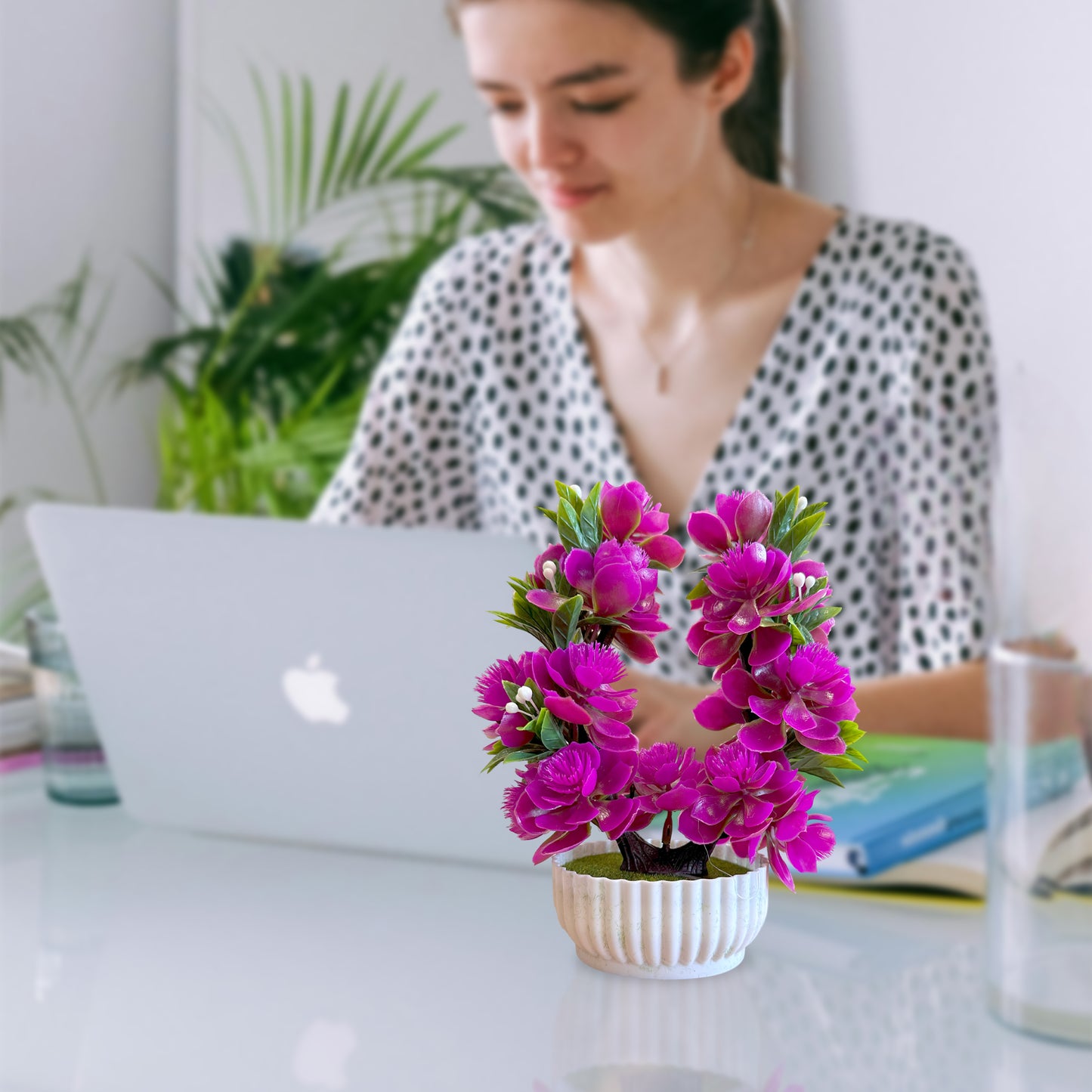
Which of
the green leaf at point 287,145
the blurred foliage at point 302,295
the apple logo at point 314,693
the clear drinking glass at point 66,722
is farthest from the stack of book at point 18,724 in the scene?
the green leaf at point 287,145

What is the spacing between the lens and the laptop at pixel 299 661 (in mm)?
781

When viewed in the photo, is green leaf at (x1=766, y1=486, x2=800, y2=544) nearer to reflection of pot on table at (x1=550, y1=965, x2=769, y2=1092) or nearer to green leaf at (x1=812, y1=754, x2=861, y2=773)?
green leaf at (x1=812, y1=754, x2=861, y2=773)

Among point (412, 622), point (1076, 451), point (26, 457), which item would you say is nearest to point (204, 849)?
point (412, 622)

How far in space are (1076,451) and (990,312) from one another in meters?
0.28

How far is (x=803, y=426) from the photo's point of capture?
1.62 metres

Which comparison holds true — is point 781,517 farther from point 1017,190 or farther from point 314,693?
point 1017,190

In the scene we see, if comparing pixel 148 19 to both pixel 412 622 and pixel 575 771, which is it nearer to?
pixel 412 622

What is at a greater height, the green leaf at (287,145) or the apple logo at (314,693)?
the green leaf at (287,145)

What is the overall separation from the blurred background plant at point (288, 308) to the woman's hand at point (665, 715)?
4.83ft

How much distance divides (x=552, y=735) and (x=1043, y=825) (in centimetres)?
24

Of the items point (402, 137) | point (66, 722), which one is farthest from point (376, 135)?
point (66, 722)

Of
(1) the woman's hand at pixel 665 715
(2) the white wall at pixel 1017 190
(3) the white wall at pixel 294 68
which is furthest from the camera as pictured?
(3) the white wall at pixel 294 68

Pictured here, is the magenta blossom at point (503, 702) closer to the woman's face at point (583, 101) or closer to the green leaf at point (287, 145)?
the woman's face at point (583, 101)

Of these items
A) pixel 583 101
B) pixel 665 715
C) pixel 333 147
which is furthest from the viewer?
pixel 333 147
